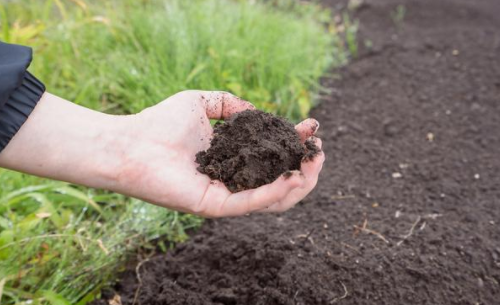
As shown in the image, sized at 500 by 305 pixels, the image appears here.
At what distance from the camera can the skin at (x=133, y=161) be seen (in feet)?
5.02

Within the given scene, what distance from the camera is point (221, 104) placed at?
189 centimetres

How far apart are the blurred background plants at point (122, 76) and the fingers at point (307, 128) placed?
30.2 inches

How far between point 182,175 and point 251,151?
0.81 feet

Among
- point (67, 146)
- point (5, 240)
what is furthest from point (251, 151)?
point (5, 240)

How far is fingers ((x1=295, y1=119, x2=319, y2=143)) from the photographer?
5.92ft

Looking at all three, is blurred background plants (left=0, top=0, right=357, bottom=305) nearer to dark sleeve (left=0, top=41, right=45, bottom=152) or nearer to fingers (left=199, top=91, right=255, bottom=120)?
dark sleeve (left=0, top=41, right=45, bottom=152)

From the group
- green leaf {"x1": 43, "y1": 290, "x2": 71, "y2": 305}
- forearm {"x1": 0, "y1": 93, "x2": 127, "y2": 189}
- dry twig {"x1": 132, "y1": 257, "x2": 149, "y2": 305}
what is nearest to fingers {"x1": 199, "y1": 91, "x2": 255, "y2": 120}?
forearm {"x1": 0, "y1": 93, "x2": 127, "y2": 189}

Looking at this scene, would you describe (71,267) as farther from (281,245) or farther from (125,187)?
(281,245)

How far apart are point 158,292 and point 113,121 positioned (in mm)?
699

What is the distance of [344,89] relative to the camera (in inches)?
142

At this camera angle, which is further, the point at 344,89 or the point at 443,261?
the point at 344,89

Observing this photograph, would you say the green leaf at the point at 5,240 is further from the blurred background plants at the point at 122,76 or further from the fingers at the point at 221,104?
the fingers at the point at 221,104

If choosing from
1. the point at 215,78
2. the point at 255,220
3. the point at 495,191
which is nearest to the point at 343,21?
the point at 215,78

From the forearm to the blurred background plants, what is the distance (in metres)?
0.42
